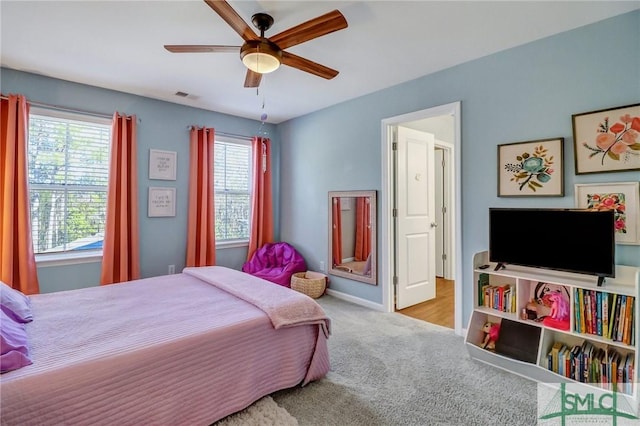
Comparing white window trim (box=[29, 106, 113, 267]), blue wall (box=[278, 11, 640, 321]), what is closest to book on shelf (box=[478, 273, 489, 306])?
blue wall (box=[278, 11, 640, 321])

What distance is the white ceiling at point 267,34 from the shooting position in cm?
201

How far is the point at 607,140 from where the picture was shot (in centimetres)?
208

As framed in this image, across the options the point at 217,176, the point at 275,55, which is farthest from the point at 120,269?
the point at 275,55

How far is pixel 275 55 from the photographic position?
1.99m

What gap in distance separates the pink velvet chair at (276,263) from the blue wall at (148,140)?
273mm

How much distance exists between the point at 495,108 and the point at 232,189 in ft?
11.1

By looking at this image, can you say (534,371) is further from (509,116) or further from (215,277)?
(215,277)

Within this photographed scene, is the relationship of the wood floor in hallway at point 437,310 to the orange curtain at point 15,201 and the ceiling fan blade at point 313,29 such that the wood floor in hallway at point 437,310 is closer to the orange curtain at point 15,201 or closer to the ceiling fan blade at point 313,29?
the ceiling fan blade at point 313,29

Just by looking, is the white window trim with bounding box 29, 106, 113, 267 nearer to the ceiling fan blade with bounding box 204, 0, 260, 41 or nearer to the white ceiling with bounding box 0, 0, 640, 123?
the white ceiling with bounding box 0, 0, 640, 123

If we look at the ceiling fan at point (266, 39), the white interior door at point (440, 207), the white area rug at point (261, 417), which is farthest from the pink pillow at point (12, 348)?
the white interior door at point (440, 207)

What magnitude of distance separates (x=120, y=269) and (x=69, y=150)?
1.37 m

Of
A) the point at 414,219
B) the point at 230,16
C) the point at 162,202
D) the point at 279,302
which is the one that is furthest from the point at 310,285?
the point at 230,16

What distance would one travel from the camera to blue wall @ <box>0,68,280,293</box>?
3.11 meters
